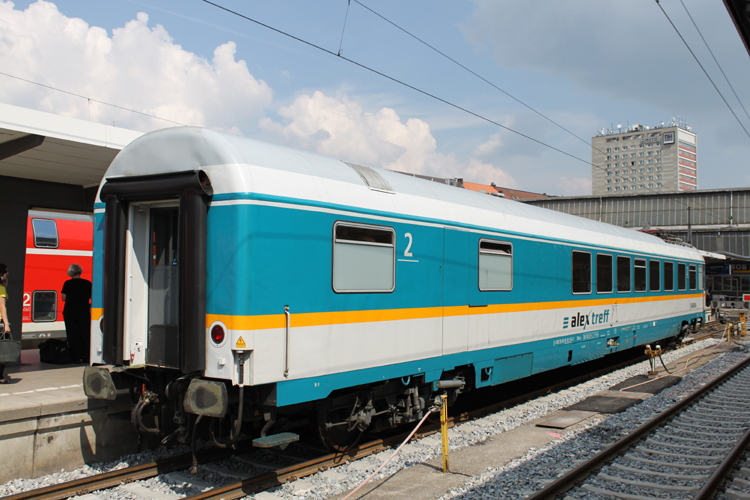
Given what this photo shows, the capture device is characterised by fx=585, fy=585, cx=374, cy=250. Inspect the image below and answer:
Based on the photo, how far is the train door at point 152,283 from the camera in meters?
5.93

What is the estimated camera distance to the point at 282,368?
5.45m

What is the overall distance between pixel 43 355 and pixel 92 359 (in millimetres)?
3902

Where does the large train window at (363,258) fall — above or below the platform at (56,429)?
above

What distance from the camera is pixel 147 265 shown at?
20.2ft

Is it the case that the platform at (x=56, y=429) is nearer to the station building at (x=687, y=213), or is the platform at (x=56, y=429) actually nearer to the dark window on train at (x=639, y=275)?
the dark window on train at (x=639, y=275)

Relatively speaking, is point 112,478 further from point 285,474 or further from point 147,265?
point 147,265

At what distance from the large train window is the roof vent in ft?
1.70

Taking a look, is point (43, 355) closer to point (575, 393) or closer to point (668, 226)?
point (575, 393)

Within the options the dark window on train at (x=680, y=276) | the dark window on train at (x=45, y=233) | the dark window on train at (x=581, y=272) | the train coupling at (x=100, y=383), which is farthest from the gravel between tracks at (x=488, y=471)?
the dark window on train at (x=45, y=233)

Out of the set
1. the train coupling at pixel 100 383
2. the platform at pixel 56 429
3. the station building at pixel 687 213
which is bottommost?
the platform at pixel 56 429

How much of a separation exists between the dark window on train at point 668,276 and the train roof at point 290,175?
958 centimetres

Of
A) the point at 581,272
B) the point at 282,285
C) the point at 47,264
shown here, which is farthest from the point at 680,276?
the point at 47,264

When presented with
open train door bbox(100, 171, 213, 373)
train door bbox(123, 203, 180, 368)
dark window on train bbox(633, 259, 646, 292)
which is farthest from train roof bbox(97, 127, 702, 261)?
dark window on train bbox(633, 259, 646, 292)

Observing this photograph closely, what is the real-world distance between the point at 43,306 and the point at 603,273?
13489mm
